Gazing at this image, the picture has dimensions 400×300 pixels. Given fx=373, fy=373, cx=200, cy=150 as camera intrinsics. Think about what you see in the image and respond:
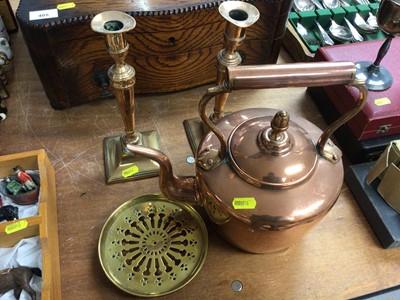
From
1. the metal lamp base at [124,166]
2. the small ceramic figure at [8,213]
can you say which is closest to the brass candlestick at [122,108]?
the metal lamp base at [124,166]

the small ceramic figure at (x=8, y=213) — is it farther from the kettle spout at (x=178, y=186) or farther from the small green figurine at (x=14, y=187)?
the kettle spout at (x=178, y=186)

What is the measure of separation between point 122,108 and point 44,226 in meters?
0.29

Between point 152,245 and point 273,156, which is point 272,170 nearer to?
point 273,156

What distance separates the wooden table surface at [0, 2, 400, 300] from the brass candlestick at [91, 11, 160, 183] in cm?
3

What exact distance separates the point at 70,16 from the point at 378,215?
2.80ft

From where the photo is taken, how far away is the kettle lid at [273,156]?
621 mm

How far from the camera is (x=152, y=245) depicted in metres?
0.80

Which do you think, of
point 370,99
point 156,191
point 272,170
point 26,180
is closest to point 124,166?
point 156,191

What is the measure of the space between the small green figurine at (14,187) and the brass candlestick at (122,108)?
0.20 metres

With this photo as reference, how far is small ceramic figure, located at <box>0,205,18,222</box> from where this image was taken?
2.64ft

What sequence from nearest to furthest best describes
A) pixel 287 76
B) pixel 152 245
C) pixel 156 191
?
pixel 287 76
pixel 152 245
pixel 156 191

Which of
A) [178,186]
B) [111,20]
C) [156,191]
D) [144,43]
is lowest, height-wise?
[156,191]

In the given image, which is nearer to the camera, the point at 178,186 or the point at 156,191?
the point at 178,186

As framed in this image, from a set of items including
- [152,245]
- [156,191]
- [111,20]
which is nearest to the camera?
[111,20]
